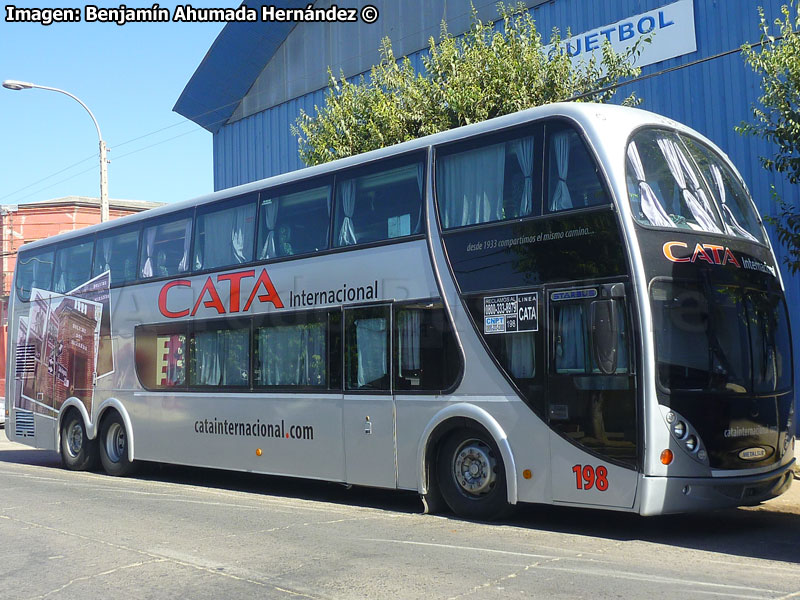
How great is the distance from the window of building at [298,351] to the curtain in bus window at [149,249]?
3059 millimetres

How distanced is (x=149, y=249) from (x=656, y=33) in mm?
10540

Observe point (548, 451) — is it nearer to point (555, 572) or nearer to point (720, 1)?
point (555, 572)

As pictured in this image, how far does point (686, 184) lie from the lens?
30.1 feet

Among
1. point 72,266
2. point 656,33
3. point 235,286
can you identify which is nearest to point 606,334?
point 235,286

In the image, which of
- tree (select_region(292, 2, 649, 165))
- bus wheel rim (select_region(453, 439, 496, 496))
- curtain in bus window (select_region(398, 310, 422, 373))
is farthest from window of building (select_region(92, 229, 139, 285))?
bus wheel rim (select_region(453, 439, 496, 496))

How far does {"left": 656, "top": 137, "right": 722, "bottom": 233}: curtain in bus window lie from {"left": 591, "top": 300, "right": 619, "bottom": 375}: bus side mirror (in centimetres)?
137

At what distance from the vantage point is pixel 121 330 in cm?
1535

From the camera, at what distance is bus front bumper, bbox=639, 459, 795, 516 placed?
816 cm

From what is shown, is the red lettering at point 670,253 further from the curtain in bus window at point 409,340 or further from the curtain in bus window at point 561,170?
the curtain in bus window at point 409,340

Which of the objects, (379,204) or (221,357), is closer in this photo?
(379,204)

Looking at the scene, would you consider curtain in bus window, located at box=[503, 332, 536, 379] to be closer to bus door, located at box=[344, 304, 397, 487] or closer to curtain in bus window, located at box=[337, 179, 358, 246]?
bus door, located at box=[344, 304, 397, 487]

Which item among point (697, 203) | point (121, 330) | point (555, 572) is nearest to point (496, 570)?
point (555, 572)

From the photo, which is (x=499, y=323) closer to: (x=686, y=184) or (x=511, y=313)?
(x=511, y=313)

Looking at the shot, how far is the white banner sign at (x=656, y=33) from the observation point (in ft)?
59.1
